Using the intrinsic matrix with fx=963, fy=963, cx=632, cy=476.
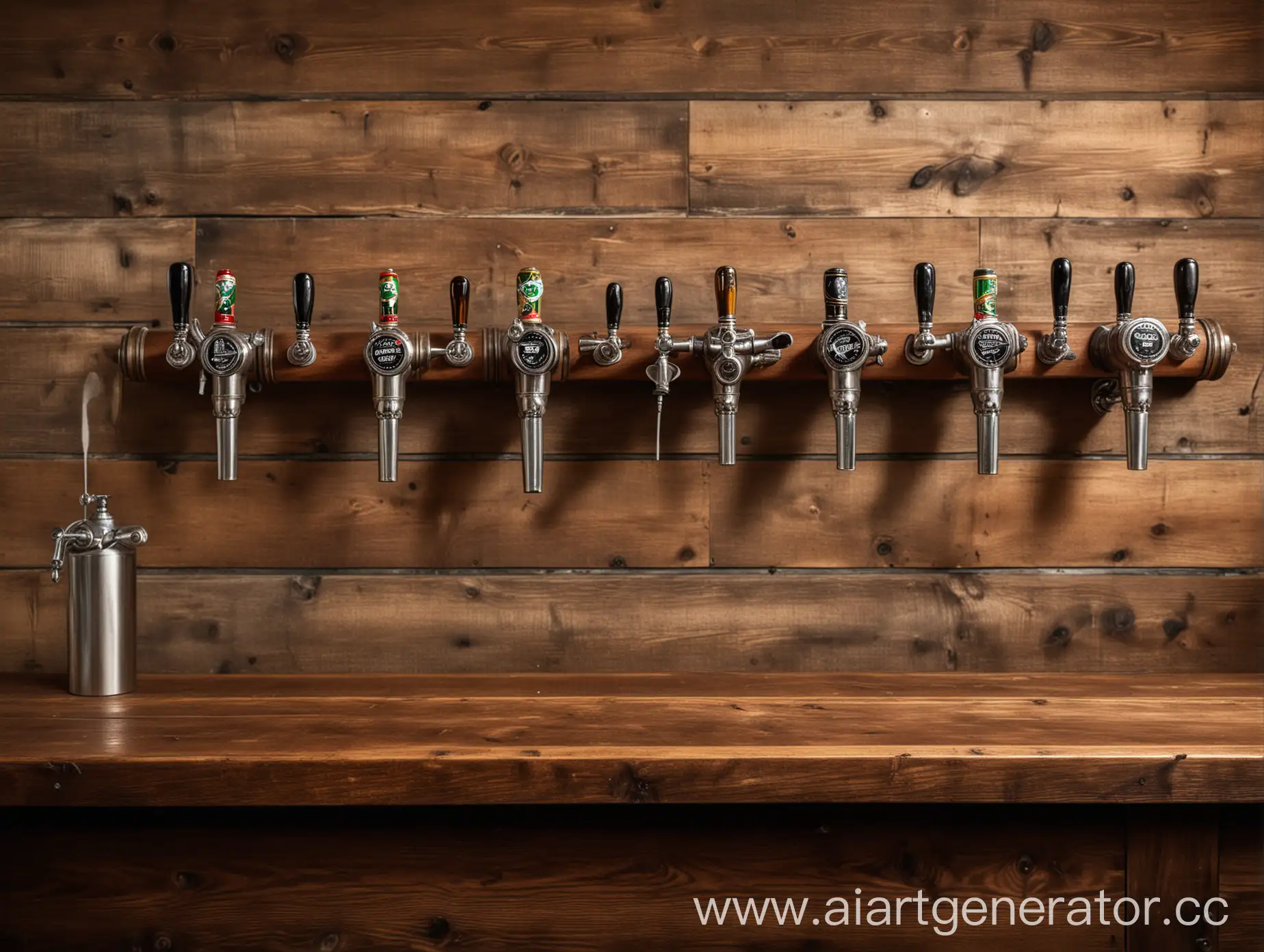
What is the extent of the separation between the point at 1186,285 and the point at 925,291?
1.27 feet

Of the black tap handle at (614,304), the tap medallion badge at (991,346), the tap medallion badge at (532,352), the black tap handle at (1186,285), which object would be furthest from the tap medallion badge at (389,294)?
the black tap handle at (1186,285)

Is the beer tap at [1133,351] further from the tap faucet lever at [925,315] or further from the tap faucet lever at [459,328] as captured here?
the tap faucet lever at [459,328]

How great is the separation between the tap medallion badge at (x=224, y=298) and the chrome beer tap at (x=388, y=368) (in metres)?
Result: 0.22

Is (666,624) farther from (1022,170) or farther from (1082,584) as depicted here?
(1022,170)

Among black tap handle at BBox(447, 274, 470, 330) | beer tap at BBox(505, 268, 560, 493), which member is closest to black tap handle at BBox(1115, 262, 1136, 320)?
beer tap at BBox(505, 268, 560, 493)

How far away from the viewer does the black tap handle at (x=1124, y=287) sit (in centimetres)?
143

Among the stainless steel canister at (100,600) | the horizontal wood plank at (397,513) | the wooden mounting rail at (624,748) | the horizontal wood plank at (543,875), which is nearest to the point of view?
the wooden mounting rail at (624,748)

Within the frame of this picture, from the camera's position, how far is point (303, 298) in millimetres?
1437

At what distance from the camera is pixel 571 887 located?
1.19 m

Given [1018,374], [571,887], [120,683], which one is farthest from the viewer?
[1018,374]

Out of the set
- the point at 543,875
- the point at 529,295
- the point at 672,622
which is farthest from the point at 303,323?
the point at 543,875

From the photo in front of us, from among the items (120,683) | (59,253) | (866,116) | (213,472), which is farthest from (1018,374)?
(59,253)

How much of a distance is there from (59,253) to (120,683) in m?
0.73

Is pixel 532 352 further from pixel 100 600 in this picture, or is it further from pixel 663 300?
pixel 100 600
